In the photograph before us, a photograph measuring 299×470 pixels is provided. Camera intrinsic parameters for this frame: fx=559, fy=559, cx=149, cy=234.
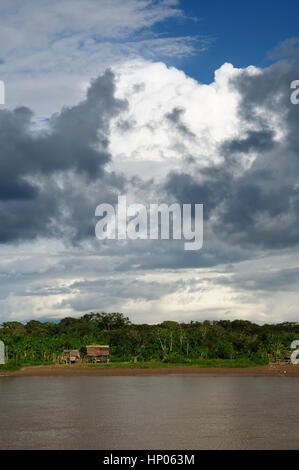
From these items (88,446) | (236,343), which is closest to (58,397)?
(88,446)

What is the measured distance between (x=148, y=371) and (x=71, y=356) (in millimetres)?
9962

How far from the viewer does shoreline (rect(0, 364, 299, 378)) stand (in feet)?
184

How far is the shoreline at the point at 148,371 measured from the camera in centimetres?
5597

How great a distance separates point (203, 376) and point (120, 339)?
1514 centimetres

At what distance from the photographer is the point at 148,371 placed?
57375 millimetres

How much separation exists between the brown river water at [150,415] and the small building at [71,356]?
14.3 m

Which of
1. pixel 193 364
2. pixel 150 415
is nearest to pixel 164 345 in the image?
pixel 193 364

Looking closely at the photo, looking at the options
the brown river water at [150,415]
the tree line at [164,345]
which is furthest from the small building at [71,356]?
the brown river water at [150,415]

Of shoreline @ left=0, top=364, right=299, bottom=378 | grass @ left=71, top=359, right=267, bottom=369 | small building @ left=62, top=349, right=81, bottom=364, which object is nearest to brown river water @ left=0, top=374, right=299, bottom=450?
shoreline @ left=0, top=364, right=299, bottom=378

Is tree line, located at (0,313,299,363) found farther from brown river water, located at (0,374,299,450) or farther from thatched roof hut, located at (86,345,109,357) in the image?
brown river water, located at (0,374,299,450)

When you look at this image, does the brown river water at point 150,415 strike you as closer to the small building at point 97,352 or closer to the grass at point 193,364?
the grass at point 193,364

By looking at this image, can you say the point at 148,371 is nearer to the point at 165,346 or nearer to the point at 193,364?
the point at 193,364
